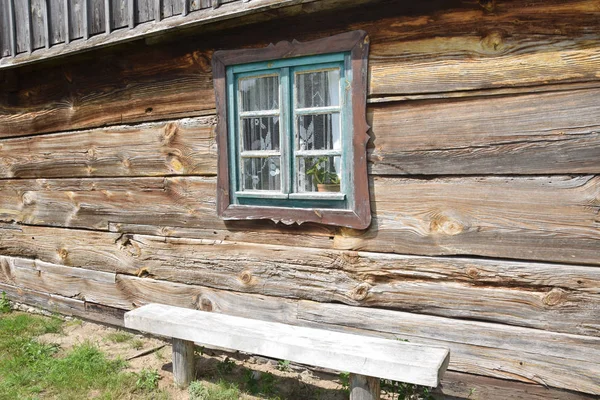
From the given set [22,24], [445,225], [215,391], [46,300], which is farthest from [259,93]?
[46,300]

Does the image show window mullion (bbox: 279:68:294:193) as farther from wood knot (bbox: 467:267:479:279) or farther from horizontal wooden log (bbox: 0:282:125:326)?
horizontal wooden log (bbox: 0:282:125:326)

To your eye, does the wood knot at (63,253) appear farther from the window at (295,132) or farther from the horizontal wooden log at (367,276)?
the window at (295,132)

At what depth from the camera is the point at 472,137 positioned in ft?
11.0

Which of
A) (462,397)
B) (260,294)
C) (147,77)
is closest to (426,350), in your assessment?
(462,397)

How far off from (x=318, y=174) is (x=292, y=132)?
1.23ft

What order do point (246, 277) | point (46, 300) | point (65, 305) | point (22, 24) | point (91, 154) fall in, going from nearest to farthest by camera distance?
point (246, 277) < point (91, 154) < point (22, 24) < point (65, 305) < point (46, 300)

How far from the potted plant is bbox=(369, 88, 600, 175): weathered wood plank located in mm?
316

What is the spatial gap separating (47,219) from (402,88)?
159 inches

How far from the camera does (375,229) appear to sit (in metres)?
3.72

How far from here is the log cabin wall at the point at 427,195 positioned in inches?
123

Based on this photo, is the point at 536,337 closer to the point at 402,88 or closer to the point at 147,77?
the point at 402,88

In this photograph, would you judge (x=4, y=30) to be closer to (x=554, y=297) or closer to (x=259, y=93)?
(x=259, y=93)

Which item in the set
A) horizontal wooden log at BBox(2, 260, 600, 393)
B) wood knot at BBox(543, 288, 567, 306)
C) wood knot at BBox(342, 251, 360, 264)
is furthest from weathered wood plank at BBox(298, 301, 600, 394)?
wood knot at BBox(342, 251, 360, 264)

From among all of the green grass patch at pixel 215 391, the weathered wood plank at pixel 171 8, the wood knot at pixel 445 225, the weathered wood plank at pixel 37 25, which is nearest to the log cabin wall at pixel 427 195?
the wood knot at pixel 445 225
